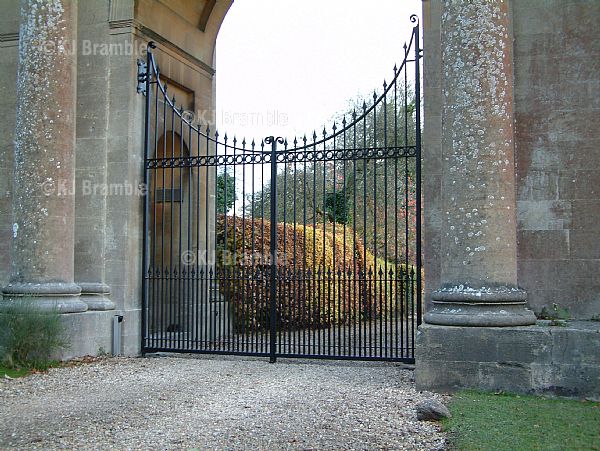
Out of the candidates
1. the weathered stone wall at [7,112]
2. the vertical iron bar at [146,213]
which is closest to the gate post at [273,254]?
the vertical iron bar at [146,213]

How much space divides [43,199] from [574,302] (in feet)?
21.6

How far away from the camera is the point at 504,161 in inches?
245

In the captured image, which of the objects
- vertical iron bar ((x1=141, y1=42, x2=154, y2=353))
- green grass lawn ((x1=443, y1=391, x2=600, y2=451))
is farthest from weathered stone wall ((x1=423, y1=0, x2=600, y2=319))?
vertical iron bar ((x1=141, y1=42, x2=154, y2=353))

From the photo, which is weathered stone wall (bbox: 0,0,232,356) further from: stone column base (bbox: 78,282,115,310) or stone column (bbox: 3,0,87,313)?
stone column (bbox: 3,0,87,313)

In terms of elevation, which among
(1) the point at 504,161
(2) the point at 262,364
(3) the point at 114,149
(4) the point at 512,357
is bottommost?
(2) the point at 262,364

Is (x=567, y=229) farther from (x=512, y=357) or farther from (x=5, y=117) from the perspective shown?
(x=5, y=117)

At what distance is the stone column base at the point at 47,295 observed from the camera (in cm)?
794

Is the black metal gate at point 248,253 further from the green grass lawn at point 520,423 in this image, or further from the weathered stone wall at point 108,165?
the green grass lawn at point 520,423

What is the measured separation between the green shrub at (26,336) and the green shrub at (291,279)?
226 centimetres

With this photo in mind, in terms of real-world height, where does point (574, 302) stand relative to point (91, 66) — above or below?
below

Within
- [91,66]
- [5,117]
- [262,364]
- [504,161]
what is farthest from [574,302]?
[5,117]

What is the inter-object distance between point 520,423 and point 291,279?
13.3 feet

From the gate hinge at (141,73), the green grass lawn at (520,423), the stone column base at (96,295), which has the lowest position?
the green grass lawn at (520,423)

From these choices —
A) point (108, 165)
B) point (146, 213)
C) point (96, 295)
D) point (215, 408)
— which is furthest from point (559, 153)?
point (96, 295)
